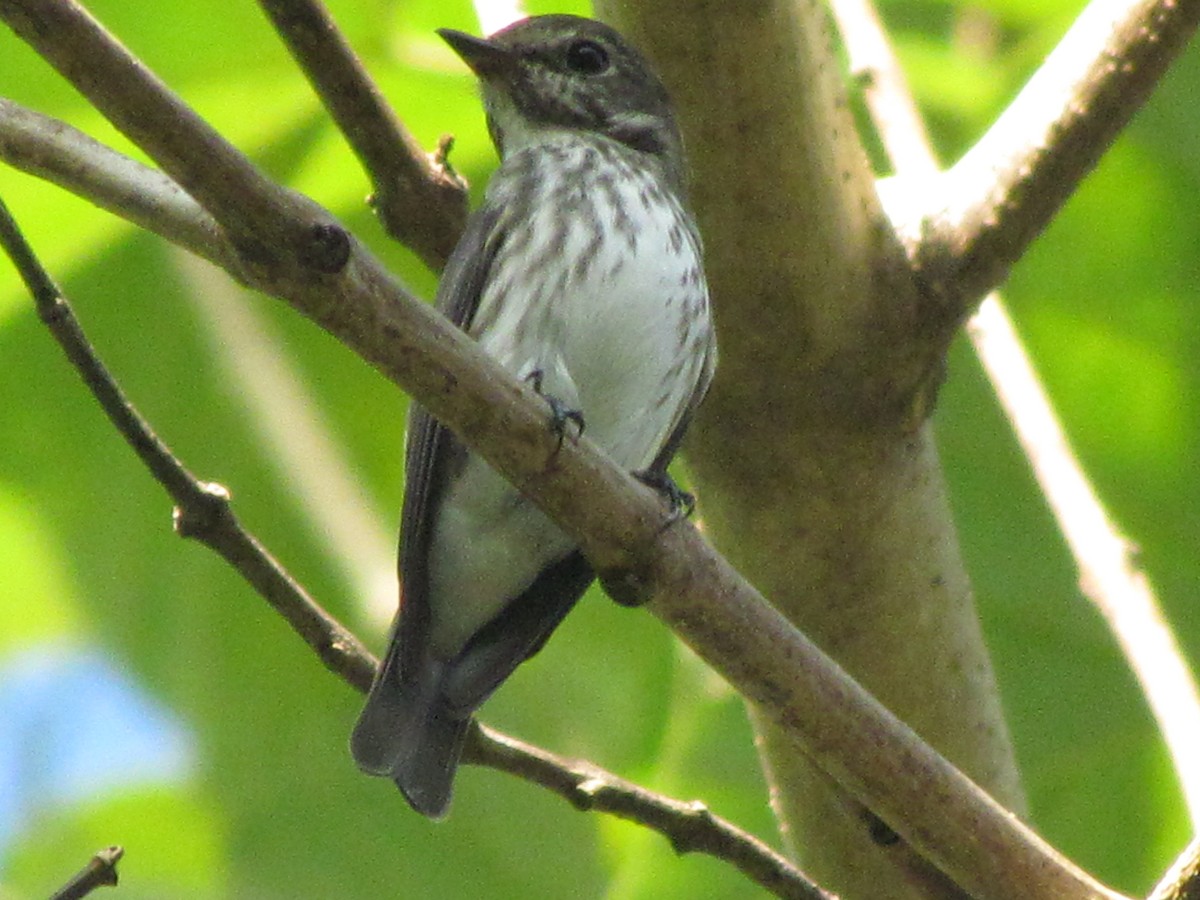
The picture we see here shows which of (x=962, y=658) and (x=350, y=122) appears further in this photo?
(x=962, y=658)

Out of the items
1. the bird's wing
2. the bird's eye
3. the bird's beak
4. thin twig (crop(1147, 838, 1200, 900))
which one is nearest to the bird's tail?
the bird's wing

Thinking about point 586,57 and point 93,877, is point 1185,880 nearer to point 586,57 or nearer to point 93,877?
point 93,877

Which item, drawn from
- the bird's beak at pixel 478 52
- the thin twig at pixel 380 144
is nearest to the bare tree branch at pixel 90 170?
the thin twig at pixel 380 144

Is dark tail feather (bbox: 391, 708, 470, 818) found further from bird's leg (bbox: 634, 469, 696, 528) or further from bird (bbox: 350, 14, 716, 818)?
bird's leg (bbox: 634, 469, 696, 528)

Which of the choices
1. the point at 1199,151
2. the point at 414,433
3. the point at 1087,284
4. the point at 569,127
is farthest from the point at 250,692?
the point at 1199,151

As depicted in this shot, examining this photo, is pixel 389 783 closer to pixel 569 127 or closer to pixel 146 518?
pixel 146 518

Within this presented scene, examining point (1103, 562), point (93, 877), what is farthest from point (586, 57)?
point (93, 877)
